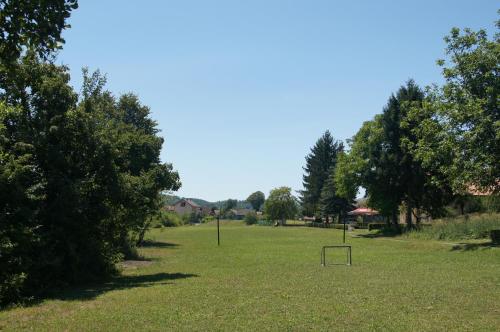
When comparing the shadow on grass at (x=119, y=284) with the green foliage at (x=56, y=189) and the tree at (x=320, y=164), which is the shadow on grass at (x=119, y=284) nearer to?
the green foliage at (x=56, y=189)

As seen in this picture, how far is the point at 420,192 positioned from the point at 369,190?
23.2 ft

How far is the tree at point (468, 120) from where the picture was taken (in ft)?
96.4

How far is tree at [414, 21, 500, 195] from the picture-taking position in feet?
96.4

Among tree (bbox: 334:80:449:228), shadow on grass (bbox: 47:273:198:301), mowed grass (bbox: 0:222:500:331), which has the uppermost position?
tree (bbox: 334:80:449:228)

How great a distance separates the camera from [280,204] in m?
114

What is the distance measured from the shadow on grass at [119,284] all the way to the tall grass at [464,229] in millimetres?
23588

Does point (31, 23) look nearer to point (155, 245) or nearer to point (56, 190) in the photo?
point (56, 190)

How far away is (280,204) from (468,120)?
84206mm

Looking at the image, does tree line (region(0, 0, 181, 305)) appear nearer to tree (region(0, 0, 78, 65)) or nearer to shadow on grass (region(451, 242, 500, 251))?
tree (region(0, 0, 78, 65))

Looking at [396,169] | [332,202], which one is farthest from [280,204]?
[396,169]

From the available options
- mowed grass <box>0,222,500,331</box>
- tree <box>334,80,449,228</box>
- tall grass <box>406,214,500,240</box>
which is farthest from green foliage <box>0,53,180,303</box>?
tree <box>334,80,449,228</box>

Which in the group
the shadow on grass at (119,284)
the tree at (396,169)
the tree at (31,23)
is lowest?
the shadow on grass at (119,284)

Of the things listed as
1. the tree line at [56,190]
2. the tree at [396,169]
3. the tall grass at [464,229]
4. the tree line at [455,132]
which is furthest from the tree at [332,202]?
the tree line at [56,190]

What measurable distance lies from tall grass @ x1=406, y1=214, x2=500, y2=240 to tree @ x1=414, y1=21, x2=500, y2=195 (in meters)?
4.89
